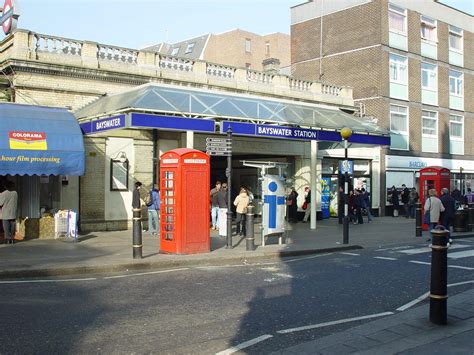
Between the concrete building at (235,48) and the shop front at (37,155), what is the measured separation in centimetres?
4390

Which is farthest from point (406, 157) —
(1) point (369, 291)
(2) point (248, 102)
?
(1) point (369, 291)

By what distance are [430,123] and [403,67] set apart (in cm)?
469

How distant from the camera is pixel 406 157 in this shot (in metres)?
32.2

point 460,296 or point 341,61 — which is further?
point 341,61

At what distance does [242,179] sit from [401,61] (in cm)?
1358

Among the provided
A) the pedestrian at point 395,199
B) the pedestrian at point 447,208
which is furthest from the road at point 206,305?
the pedestrian at point 395,199

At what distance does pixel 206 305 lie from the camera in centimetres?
780

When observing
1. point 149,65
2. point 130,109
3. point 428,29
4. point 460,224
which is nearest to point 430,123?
point 428,29

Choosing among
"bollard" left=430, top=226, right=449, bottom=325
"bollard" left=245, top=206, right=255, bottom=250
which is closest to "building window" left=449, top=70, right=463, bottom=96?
"bollard" left=245, top=206, right=255, bottom=250

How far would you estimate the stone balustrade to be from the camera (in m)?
17.8

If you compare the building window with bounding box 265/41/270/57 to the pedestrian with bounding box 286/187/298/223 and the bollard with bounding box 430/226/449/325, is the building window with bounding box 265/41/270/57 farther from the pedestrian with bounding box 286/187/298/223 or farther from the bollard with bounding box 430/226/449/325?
the bollard with bounding box 430/226/449/325

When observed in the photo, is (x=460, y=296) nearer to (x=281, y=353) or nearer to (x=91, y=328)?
(x=281, y=353)

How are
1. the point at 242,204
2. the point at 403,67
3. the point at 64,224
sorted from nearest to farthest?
1. the point at 64,224
2. the point at 242,204
3. the point at 403,67

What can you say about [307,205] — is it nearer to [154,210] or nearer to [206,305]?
[154,210]
